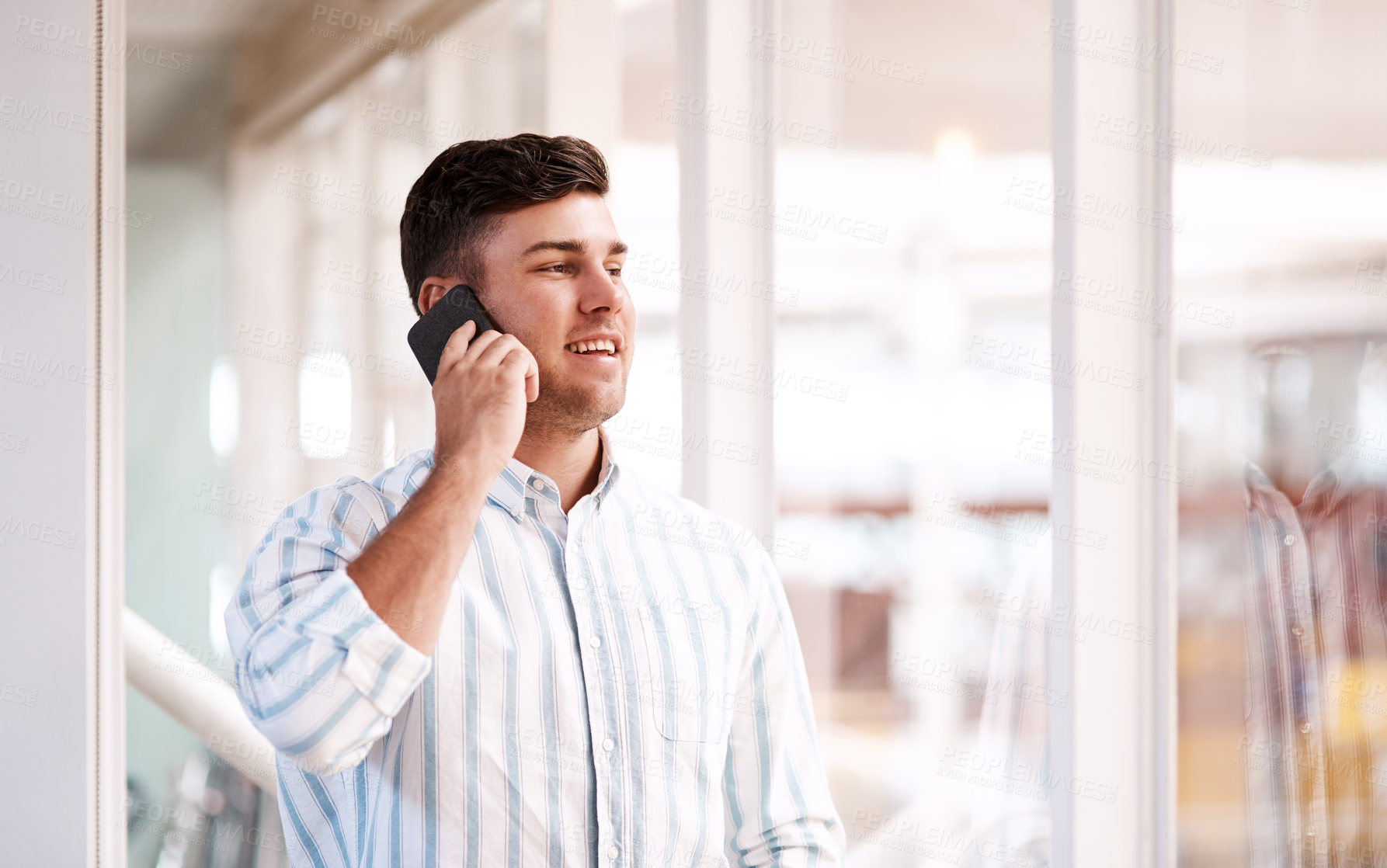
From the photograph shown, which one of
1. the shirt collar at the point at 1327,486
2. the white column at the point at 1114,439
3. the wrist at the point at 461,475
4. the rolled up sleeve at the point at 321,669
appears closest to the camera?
the rolled up sleeve at the point at 321,669

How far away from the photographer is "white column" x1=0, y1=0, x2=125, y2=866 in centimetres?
148

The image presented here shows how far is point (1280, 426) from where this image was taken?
1.35 m

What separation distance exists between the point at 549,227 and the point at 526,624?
0.50 meters

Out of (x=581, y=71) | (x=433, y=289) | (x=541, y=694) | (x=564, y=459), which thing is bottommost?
A: (x=541, y=694)

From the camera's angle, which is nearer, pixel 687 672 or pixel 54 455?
pixel 687 672

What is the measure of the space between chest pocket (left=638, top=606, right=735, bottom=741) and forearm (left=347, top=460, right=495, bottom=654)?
0.27m

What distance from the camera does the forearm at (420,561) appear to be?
42.3 inches

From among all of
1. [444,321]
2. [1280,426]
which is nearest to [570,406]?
[444,321]

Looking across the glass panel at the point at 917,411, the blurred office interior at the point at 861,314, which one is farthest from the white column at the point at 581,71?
the glass panel at the point at 917,411

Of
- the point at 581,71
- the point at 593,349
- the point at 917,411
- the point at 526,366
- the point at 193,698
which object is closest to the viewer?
the point at 526,366

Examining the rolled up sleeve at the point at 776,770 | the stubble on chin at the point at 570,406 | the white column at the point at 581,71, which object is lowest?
the rolled up sleeve at the point at 776,770

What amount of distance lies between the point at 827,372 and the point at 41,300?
59.1 inches

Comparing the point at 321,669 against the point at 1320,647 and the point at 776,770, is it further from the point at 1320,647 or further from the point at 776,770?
the point at 1320,647

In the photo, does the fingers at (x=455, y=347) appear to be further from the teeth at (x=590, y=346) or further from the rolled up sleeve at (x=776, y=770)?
the rolled up sleeve at (x=776, y=770)
